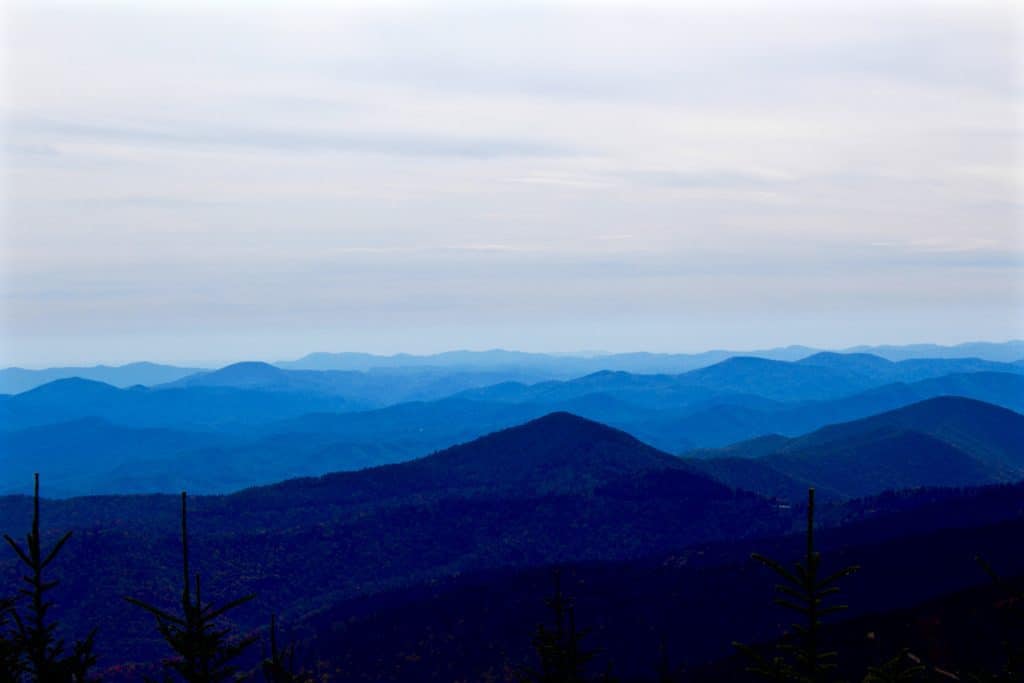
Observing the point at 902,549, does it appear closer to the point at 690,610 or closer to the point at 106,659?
the point at 690,610

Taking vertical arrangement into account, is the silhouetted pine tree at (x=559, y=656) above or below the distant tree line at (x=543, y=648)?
below

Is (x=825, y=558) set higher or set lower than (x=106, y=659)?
higher

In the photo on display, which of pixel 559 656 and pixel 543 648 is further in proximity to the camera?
pixel 543 648

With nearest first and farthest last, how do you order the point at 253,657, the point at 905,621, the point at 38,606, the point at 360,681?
1. the point at 38,606
2. the point at 905,621
3. the point at 360,681
4. the point at 253,657

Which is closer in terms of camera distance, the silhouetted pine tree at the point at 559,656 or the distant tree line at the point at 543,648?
the distant tree line at the point at 543,648

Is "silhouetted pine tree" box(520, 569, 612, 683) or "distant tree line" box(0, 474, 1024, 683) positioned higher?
"distant tree line" box(0, 474, 1024, 683)

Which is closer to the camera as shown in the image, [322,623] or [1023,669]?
[1023,669]

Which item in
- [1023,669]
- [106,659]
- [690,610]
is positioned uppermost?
[1023,669]

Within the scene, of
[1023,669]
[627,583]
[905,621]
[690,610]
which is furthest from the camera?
[627,583]

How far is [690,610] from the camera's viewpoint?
157 metres

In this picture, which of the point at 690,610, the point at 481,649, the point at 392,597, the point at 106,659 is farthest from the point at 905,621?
the point at 106,659

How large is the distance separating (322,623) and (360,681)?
133 feet

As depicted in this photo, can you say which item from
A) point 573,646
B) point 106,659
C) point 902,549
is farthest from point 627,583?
point 573,646

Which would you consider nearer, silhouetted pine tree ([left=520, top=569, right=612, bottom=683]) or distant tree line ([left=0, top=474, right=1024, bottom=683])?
distant tree line ([left=0, top=474, right=1024, bottom=683])
